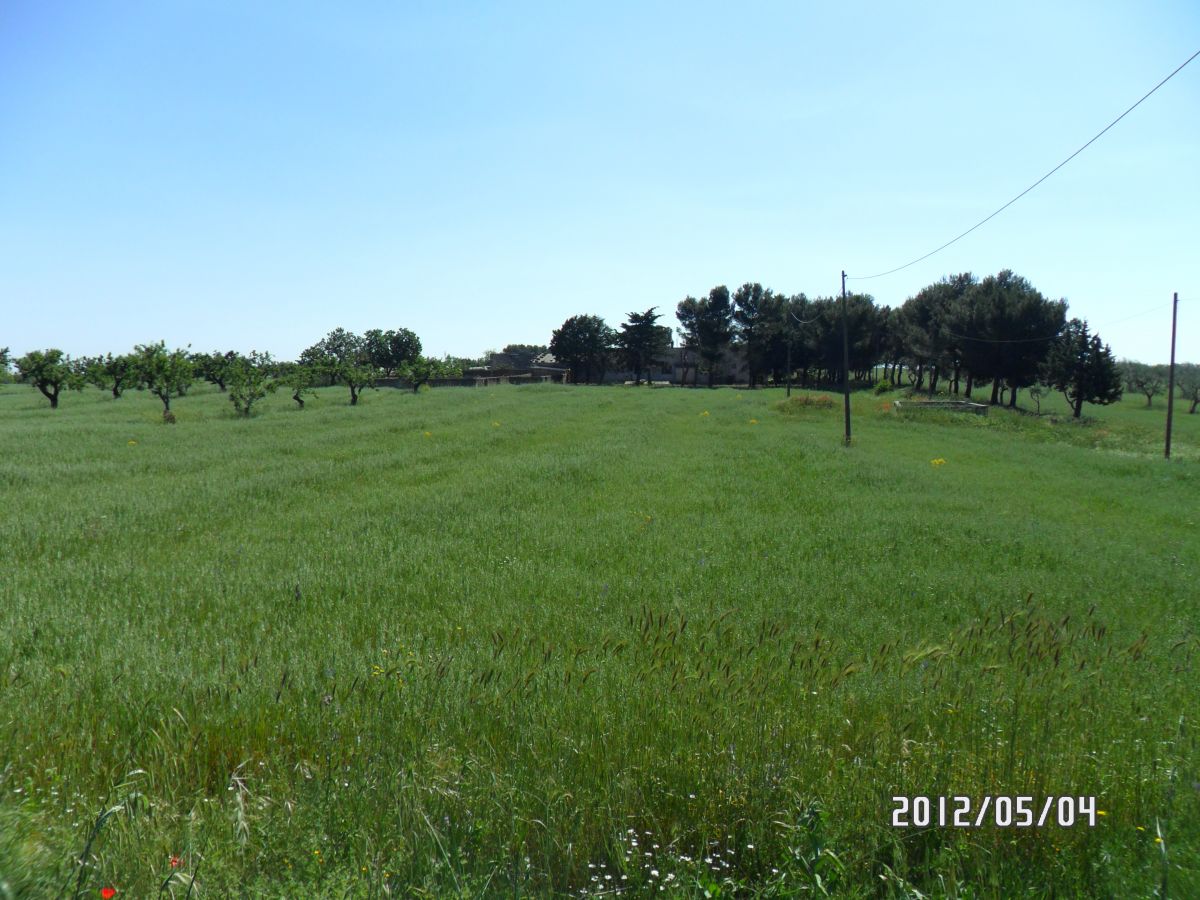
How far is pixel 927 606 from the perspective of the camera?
8.23 meters

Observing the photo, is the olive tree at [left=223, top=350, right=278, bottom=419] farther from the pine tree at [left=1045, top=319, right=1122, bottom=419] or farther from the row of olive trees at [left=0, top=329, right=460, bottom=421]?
the pine tree at [left=1045, top=319, right=1122, bottom=419]

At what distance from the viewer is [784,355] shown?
289 ft

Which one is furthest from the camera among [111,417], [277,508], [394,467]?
[111,417]

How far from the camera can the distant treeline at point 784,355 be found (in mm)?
50562

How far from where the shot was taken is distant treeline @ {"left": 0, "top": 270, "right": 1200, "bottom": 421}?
50562 mm

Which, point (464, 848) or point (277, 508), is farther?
point (277, 508)

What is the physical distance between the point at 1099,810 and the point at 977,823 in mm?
606

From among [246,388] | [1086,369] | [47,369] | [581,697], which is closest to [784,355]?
[1086,369]

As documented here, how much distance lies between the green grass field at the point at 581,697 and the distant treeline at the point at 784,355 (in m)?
34.0

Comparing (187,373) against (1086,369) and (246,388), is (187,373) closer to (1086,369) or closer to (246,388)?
(246,388)

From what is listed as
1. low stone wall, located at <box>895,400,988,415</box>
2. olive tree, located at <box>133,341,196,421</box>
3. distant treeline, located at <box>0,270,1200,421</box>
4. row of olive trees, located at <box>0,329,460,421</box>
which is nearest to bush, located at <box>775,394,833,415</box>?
low stone wall, located at <box>895,400,988,415</box>

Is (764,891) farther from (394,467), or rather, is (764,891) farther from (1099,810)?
(394,467)

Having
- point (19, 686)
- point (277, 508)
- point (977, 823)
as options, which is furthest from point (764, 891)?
point (277, 508)

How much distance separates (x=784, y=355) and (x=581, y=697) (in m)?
87.6
